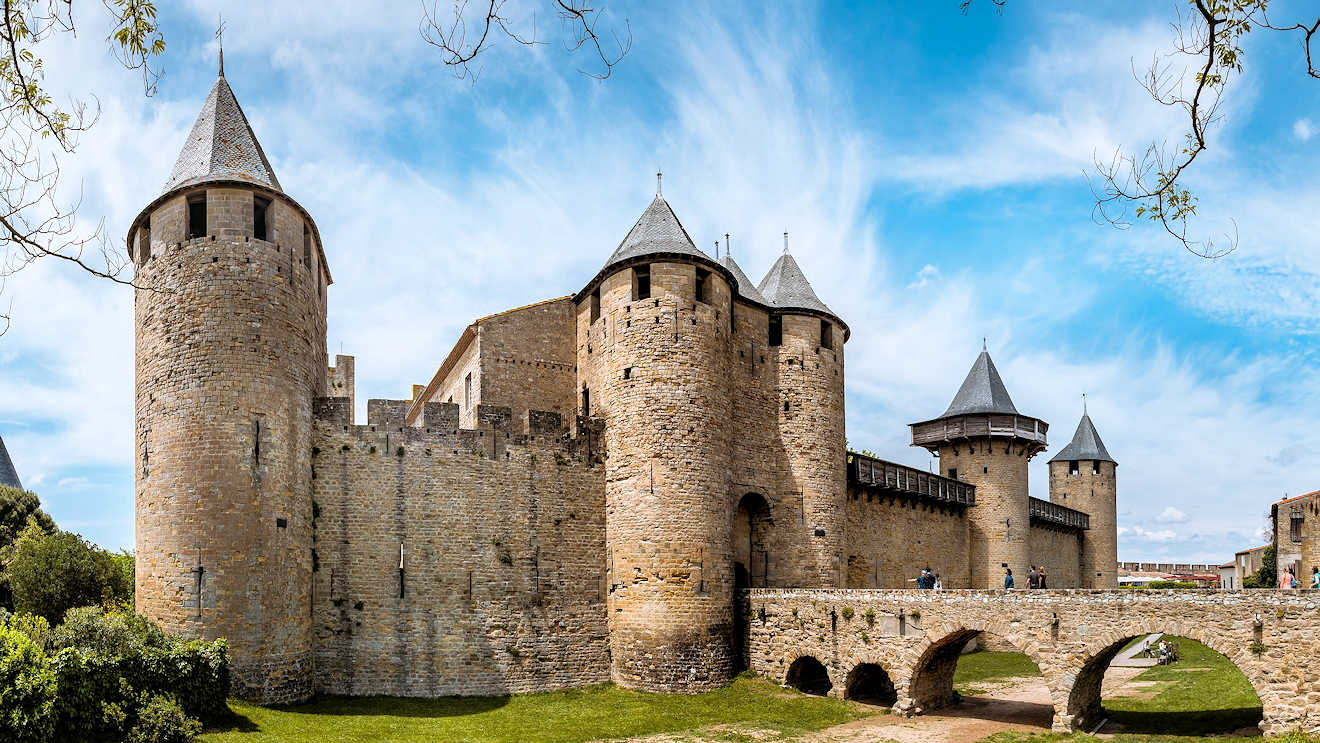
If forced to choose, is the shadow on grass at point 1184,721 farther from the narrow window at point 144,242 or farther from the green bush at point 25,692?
the narrow window at point 144,242

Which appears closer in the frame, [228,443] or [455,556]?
[228,443]

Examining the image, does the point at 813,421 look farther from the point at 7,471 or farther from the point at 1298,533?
the point at 7,471

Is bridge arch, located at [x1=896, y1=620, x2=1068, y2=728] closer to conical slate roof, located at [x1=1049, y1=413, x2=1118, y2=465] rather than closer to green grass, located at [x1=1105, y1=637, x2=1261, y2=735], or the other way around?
green grass, located at [x1=1105, y1=637, x2=1261, y2=735]

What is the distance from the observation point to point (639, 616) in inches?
907

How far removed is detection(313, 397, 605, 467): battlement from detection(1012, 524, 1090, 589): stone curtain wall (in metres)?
24.8

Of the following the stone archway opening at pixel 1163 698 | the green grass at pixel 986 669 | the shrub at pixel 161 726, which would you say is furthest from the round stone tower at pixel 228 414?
the green grass at pixel 986 669

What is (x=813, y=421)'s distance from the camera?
27.2 meters

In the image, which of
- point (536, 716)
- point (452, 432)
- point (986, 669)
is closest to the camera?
point (536, 716)

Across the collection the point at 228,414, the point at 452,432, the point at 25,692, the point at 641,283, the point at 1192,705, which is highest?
the point at 641,283

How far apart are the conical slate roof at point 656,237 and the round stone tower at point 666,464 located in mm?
64

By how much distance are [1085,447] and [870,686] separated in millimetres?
30129

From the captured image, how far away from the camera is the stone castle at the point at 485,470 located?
1895 centimetres

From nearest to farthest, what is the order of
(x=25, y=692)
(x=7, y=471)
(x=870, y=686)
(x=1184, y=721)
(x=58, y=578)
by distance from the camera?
(x=25, y=692), (x=1184, y=721), (x=870, y=686), (x=58, y=578), (x=7, y=471)

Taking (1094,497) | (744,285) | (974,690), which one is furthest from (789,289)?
(1094,497)
